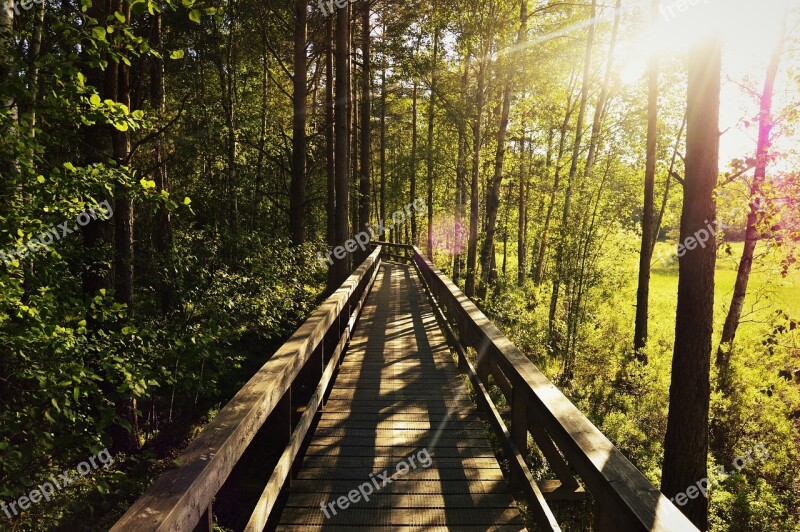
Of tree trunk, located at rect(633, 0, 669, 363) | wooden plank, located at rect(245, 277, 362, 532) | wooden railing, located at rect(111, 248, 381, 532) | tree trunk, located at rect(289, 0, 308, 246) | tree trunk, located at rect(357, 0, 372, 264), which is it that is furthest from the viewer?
tree trunk, located at rect(357, 0, 372, 264)

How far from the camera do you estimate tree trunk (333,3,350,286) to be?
1118 cm

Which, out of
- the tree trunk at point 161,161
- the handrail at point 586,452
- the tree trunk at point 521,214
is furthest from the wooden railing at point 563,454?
the tree trunk at point 521,214

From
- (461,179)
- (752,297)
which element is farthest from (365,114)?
(752,297)

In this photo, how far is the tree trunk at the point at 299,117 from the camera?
11453 millimetres

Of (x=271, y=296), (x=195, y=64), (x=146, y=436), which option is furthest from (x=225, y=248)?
(x=195, y=64)

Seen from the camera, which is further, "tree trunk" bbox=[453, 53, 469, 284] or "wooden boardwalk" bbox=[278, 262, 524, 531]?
"tree trunk" bbox=[453, 53, 469, 284]

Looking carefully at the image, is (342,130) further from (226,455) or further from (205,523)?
(205,523)

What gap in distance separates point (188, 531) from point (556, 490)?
264 cm

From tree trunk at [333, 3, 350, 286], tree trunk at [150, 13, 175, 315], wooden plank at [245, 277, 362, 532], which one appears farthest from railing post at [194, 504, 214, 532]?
tree trunk at [333, 3, 350, 286]

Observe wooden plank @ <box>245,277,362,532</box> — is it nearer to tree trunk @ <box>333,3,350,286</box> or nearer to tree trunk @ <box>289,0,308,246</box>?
tree trunk @ <box>333,3,350,286</box>

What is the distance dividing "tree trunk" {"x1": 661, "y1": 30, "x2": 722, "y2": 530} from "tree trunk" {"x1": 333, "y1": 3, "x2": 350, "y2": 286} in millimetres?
7927

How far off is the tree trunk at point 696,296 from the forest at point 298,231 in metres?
0.03

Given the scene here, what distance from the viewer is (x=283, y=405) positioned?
317cm

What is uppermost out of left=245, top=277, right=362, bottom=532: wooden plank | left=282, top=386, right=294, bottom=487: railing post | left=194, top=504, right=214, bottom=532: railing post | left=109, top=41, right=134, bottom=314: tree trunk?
left=109, top=41, right=134, bottom=314: tree trunk
